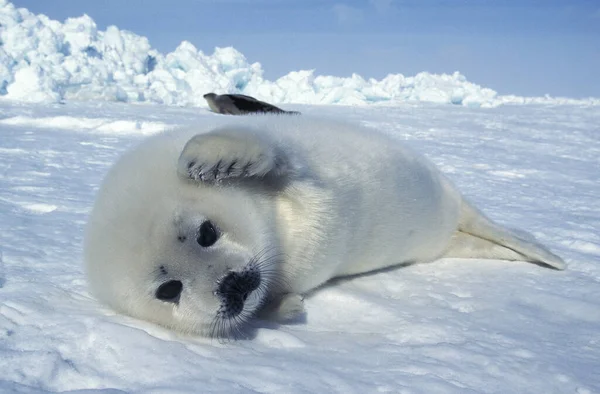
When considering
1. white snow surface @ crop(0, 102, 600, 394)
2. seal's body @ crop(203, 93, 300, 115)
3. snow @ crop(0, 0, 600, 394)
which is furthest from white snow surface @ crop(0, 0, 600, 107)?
white snow surface @ crop(0, 102, 600, 394)

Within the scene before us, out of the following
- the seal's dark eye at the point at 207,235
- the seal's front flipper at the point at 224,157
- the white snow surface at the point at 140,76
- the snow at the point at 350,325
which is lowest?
the snow at the point at 350,325

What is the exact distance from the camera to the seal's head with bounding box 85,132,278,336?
1.73 metres

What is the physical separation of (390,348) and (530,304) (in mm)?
752

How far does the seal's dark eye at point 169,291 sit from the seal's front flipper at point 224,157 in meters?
0.34

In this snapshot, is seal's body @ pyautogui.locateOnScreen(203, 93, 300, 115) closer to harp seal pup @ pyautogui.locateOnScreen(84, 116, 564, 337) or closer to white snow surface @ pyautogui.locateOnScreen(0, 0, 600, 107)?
harp seal pup @ pyautogui.locateOnScreen(84, 116, 564, 337)

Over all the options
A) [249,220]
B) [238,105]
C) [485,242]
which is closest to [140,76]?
[238,105]

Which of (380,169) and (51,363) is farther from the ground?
(380,169)

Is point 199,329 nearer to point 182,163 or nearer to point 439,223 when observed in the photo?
point 182,163

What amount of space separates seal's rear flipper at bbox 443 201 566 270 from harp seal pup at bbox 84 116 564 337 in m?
0.02

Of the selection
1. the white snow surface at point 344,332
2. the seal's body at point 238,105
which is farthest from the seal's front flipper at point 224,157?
the seal's body at point 238,105

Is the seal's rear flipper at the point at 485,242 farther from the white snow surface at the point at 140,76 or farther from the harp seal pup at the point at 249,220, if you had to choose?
the white snow surface at the point at 140,76

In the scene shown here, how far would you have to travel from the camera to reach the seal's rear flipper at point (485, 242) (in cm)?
275

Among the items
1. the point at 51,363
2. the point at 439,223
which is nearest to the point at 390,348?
the point at 51,363

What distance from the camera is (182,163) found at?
186 cm
